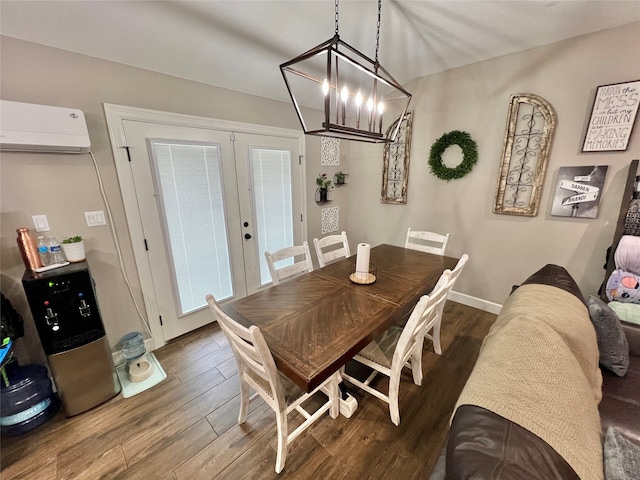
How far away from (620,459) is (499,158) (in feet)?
8.22

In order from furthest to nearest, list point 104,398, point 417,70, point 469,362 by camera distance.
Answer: point 417,70, point 469,362, point 104,398

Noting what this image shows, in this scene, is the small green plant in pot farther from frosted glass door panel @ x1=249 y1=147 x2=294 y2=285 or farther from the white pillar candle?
the white pillar candle

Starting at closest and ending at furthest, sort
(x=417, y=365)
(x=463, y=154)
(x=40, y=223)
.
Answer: (x=40, y=223) → (x=417, y=365) → (x=463, y=154)

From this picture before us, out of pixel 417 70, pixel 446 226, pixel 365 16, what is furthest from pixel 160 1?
pixel 446 226

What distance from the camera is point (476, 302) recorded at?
2.90 meters

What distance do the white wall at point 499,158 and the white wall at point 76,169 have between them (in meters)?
2.51

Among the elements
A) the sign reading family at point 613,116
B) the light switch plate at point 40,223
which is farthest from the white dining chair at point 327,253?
the sign reading family at point 613,116

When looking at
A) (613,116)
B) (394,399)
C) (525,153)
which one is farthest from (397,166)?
(394,399)

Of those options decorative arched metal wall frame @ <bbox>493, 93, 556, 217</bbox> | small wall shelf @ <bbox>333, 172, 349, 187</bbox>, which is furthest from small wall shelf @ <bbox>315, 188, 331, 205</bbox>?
decorative arched metal wall frame @ <bbox>493, 93, 556, 217</bbox>

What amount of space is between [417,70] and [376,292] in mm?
2492

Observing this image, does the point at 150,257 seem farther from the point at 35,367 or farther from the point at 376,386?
the point at 376,386

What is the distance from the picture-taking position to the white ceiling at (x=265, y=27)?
4.75 ft

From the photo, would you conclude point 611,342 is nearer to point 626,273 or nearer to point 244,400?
point 626,273

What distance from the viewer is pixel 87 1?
4.37 feet
